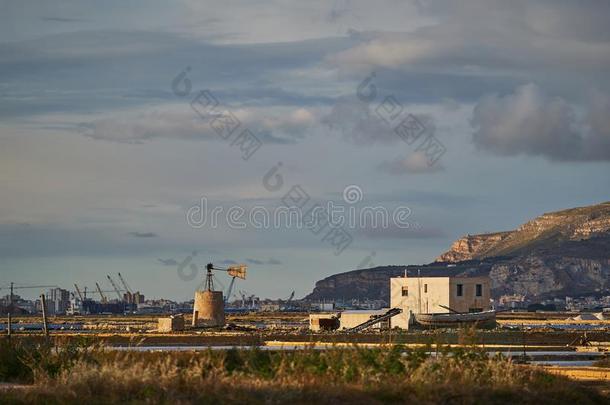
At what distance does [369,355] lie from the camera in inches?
1174

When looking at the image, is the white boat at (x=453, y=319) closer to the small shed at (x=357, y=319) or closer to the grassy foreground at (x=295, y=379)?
the small shed at (x=357, y=319)

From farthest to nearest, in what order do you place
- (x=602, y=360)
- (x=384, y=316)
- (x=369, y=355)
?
1. (x=384, y=316)
2. (x=602, y=360)
3. (x=369, y=355)

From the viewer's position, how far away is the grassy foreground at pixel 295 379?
84.1 ft

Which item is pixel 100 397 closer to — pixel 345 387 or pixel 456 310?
pixel 345 387

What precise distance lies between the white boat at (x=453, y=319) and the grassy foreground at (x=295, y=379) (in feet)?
168

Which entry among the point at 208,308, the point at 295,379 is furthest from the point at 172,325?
the point at 295,379

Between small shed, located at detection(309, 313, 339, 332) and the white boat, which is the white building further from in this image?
small shed, located at detection(309, 313, 339, 332)

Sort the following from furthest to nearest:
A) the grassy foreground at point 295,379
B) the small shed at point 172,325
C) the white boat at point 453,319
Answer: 1. the small shed at point 172,325
2. the white boat at point 453,319
3. the grassy foreground at point 295,379

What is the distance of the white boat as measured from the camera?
83625 millimetres

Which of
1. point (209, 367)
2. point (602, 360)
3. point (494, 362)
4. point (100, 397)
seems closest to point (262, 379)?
point (209, 367)

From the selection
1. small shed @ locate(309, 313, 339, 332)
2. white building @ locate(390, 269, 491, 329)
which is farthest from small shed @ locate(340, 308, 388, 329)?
white building @ locate(390, 269, 491, 329)

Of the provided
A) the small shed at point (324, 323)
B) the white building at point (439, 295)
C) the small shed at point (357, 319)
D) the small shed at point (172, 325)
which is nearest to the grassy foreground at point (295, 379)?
the small shed at point (172, 325)

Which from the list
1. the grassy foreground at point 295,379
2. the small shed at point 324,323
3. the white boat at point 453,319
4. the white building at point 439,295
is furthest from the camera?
the white building at point 439,295

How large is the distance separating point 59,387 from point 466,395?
8870 millimetres
